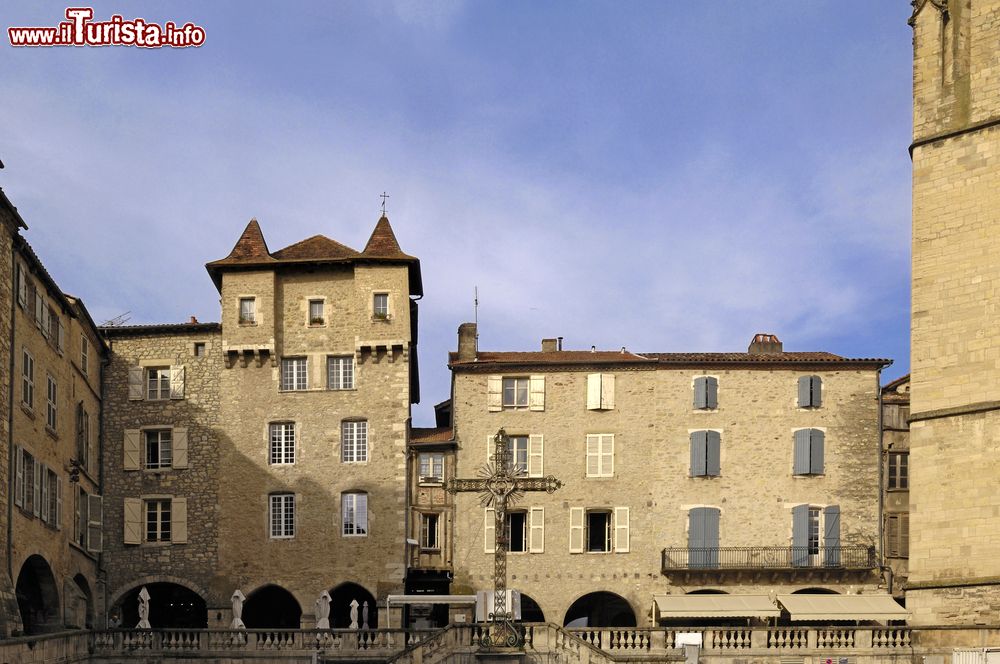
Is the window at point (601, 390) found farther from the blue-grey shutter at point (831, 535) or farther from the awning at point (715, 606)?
the blue-grey shutter at point (831, 535)

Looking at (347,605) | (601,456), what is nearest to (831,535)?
(601,456)

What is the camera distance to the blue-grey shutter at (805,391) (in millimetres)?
45750

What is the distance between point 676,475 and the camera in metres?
45.6

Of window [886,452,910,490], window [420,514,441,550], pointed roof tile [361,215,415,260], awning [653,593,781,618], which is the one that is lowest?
awning [653,593,781,618]

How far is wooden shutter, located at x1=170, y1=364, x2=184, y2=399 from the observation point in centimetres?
4684

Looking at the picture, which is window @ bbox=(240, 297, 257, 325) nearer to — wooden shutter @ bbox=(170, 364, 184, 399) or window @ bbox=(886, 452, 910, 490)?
wooden shutter @ bbox=(170, 364, 184, 399)

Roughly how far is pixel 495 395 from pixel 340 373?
5204 mm

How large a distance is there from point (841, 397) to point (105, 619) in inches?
980

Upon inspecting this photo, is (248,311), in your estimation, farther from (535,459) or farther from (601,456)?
(601,456)

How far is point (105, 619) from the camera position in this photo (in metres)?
45.3

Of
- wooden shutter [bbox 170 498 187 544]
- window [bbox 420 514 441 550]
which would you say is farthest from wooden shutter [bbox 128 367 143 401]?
window [bbox 420 514 441 550]

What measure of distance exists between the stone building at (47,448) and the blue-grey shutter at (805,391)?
2285 centimetres

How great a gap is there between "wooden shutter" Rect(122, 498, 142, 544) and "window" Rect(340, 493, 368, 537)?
22.0 ft

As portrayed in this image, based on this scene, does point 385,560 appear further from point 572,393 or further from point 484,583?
point 572,393
